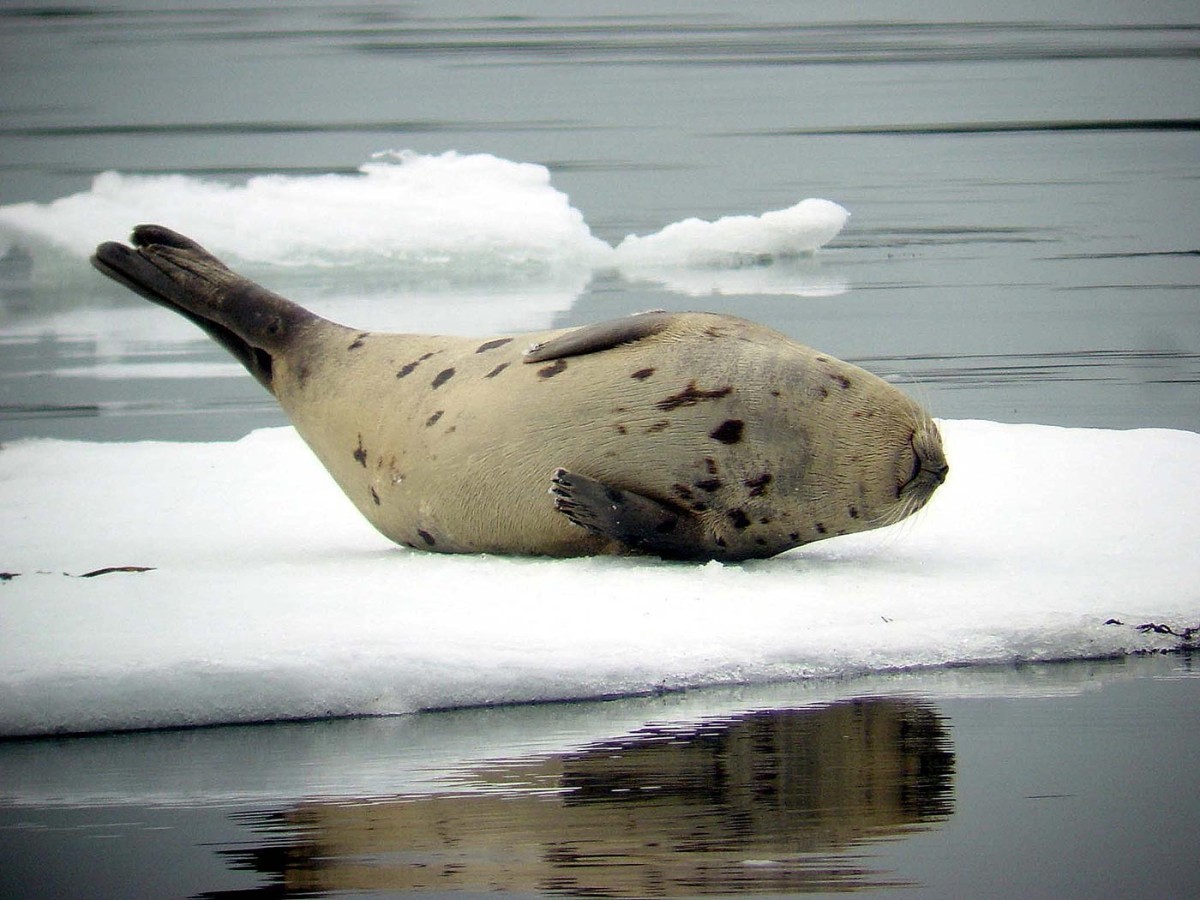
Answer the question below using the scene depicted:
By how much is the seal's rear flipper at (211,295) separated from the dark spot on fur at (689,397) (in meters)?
1.43

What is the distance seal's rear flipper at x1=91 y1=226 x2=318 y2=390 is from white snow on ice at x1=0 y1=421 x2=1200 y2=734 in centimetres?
66

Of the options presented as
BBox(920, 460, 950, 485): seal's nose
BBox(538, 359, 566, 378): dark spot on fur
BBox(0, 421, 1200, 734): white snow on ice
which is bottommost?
BBox(0, 421, 1200, 734): white snow on ice

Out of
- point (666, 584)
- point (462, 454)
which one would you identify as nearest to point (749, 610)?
point (666, 584)

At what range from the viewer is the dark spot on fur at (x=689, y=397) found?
512 cm

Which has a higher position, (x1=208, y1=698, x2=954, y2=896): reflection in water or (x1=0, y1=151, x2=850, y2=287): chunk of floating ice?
(x1=0, y1=151, x2=850, y2=287): chunk of floating ice

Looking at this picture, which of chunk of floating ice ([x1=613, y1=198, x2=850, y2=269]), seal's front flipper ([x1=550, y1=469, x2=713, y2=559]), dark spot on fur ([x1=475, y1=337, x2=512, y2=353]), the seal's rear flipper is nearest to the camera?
seal's front flipper ([x1=550, y1=469, x2=713, y2=559])

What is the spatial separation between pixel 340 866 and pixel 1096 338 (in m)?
8.28

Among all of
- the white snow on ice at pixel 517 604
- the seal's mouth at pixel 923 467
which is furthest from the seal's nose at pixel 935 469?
the white snow on ice at pixel 517 604

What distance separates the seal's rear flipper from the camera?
19.5ft

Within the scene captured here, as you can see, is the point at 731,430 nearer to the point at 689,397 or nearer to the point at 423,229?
the point at 689,397

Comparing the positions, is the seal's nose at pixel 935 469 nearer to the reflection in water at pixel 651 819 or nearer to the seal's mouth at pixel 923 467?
the seal's mouth at pixel 923 467

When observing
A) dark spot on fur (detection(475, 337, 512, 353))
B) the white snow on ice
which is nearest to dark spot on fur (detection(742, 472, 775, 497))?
the white snow on ice

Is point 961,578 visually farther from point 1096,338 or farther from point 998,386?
point 1096,338

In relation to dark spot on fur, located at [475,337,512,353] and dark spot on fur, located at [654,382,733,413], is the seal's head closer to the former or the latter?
dark spot on fur, located at [654,382,733,413]
